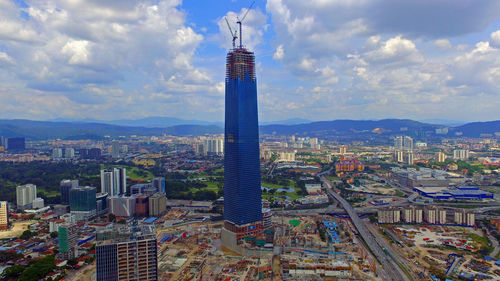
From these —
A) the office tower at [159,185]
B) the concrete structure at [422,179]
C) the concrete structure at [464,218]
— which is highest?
the office tower at [159,185]

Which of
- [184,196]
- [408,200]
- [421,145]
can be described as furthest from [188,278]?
[421,145]

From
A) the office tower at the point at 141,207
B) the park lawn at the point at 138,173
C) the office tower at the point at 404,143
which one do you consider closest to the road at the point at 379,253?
the office tower at the point at 141,207

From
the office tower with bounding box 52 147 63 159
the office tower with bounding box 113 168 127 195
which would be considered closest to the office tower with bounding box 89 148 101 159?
the office tower with bounding box 52 147 63 159

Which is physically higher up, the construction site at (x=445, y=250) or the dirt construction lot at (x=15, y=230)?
the dirt construction lot at (x=15, y=230)

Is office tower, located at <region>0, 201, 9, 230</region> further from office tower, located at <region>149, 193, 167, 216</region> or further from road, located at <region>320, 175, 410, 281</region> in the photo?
road, located at <region>320, 175, 410, 281</region>

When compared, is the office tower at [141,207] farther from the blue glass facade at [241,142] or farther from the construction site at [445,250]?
the construction site at [445,250]

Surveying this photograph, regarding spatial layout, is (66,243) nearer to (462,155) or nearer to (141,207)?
(141,207)

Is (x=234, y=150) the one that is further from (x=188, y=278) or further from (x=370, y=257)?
(x=370, y=257)

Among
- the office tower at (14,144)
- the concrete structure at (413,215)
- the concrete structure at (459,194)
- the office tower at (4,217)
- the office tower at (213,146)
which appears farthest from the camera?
the office tower at (14,144)

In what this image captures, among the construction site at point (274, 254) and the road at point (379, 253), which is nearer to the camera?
the road at point (379, 253)
